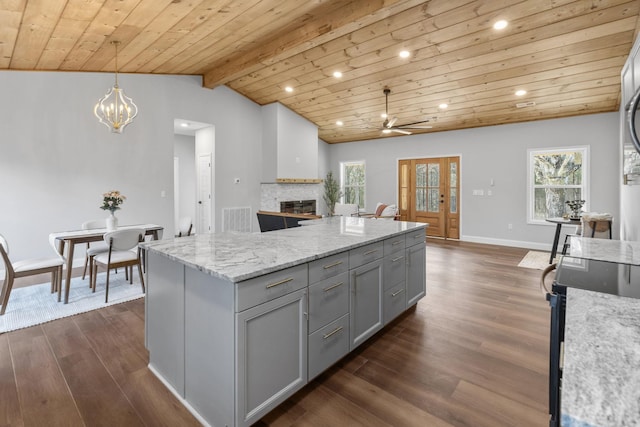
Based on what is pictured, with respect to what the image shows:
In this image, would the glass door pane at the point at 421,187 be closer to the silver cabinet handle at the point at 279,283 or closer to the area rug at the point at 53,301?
the area rug at the point at 53,301

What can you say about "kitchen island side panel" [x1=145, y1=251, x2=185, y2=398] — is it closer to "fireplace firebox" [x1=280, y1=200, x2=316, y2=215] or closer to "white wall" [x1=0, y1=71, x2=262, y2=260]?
"white wall" [x1=0, y1=71, x2=262, y2=260]

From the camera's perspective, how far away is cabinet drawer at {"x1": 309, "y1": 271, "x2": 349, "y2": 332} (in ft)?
6.00

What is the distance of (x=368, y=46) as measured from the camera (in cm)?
443

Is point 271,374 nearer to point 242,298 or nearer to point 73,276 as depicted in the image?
point 242,298

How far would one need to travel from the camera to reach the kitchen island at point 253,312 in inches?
58.7

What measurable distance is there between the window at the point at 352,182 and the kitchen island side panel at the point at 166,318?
7.36m

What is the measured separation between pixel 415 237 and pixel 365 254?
0.90m

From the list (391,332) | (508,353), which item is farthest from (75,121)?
(508,353)

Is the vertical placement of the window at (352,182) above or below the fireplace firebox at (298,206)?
above

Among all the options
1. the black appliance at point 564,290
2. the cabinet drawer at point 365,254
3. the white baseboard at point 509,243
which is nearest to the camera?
the black appliance at point 564,290

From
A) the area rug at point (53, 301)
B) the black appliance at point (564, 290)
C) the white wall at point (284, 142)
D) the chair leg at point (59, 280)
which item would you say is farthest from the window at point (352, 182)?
the black appliance at point (564, 290)

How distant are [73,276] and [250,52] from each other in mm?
3995

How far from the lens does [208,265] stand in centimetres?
157

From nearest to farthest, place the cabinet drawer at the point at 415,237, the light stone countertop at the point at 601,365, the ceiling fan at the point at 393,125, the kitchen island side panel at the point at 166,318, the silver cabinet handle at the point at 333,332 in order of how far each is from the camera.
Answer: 1. the light stone countertop at the point at 601,365
2. the kitchen island side panel at the point at 166,318
3. the silver cabinet handle at the point at 333,332
4. the cabinet drawer at the point at 415,237
5. the ceiling fan at the point at 393,125
